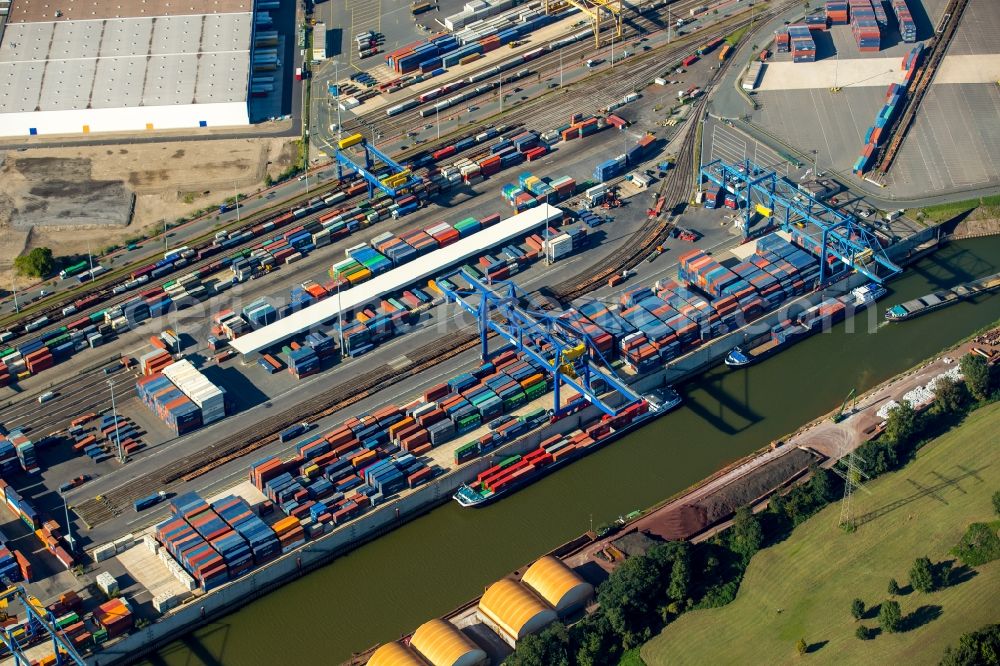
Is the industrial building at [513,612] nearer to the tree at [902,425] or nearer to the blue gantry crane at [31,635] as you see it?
the blue gantry crane at [31,635]

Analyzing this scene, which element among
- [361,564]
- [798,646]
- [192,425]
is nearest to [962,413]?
[798,646]

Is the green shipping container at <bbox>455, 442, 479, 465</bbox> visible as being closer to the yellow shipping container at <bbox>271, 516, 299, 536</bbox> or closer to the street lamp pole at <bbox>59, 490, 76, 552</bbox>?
the yellow shipping container at <bbox>271, 516, 299, 536</bbox>

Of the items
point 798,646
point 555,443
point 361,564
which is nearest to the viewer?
point 798,646

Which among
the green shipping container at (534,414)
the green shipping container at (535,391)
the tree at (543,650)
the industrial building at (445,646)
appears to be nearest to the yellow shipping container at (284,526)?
the industrial building at (445,646)

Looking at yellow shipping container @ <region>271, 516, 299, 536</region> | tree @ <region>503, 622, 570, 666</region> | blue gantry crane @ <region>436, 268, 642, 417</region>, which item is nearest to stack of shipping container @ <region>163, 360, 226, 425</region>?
yellow shipping container @ <region>271, 516, 299, 536</region>

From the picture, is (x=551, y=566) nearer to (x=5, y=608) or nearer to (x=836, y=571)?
(x=836, y=571)
